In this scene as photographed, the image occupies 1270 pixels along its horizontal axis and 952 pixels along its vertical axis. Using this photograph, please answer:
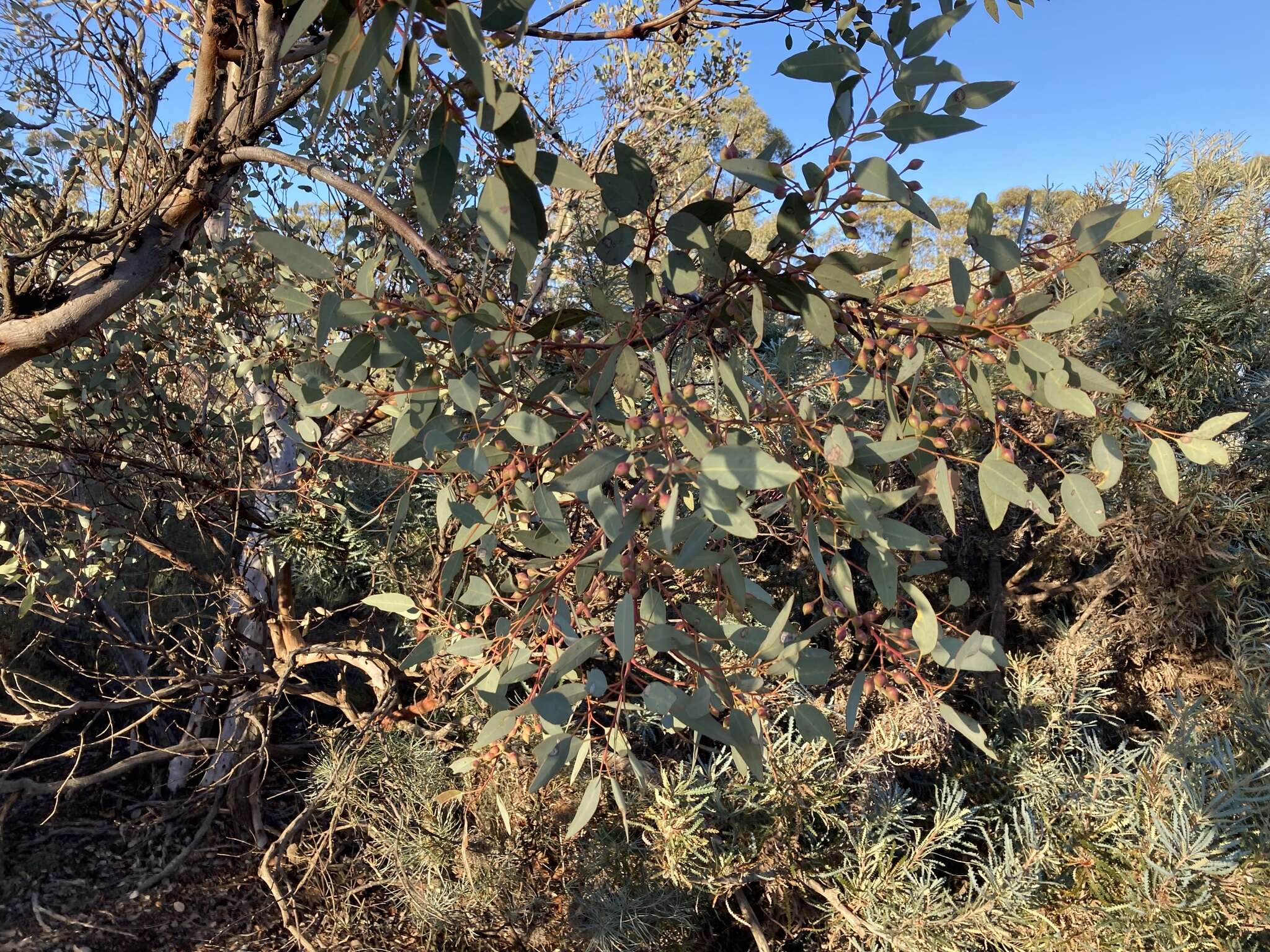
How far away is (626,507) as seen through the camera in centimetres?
67

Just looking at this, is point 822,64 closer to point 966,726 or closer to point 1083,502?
point 1083,502

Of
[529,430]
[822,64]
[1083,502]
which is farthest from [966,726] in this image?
[822,64]

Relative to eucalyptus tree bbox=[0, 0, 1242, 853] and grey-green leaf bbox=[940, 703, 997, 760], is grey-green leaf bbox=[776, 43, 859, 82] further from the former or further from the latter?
grey-green leaf bbox=[940, 703, 997, 760]

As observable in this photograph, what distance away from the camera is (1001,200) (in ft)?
44.1

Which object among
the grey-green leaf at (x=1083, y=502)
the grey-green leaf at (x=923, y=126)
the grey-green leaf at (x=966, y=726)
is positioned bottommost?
the grey-green leaf at (x=966, y=726)

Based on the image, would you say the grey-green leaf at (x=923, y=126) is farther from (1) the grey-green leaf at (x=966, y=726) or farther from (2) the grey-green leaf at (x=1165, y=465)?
(1) the grey-green leaf at (x=966, y=726)

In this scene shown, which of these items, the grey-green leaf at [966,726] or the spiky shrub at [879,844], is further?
the spiky shrub at [879,844]

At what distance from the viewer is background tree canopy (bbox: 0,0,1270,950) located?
691mm

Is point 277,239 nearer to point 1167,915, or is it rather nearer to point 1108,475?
point 1108,475

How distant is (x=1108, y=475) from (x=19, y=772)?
13.4ft

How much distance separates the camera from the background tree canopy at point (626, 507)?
0.69 m

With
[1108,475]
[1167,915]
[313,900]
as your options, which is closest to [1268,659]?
[1167,915]

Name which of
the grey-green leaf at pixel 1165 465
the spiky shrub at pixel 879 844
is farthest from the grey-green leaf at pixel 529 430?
the spiky shrub at pixel 879 844

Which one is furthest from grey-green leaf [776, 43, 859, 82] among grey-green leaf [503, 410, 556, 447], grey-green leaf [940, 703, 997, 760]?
grey-green leaf [940, 703, 997, 760]
